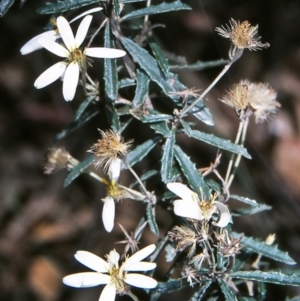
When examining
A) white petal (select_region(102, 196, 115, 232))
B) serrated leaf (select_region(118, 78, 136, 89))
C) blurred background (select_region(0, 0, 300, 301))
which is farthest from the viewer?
blurred background (select_region(0, 0, 300, 301))

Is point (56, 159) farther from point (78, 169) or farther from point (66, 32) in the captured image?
point (66, 32)

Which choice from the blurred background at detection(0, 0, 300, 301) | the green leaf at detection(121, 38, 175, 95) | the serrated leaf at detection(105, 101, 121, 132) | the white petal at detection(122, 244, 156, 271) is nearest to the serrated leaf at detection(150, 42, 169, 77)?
the green leaf at detection(121, 38, 175, 95)

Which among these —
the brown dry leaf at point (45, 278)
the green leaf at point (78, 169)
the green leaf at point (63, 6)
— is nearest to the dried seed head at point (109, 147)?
the green leaf at point (78, 169)

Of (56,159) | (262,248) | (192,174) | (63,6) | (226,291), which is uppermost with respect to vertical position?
(63,6)

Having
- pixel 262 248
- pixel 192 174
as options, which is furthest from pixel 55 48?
pixel 262 248

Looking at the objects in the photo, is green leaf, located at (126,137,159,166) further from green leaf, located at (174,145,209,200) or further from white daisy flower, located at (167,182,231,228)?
white daisy flower, located at (167,182,231,228)

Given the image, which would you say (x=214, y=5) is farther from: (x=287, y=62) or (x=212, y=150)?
(x=212, y=150)

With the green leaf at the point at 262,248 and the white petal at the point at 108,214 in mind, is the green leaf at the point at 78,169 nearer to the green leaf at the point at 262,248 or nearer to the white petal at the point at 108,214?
the white petal at the point at 108,214
